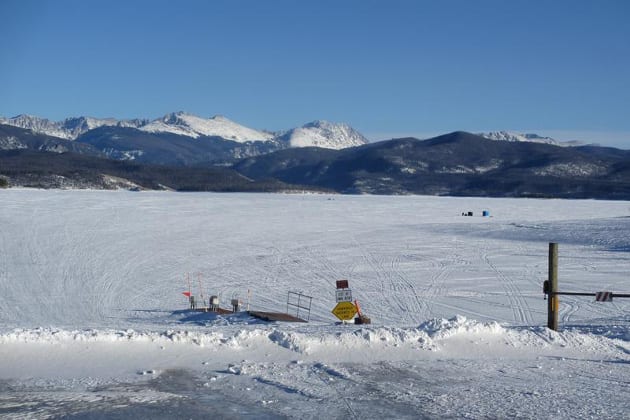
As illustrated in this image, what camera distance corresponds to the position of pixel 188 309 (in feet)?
57.8

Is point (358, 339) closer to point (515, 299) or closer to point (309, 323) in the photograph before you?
point (309, 323)

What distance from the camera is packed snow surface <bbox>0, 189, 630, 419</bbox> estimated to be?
7000mm

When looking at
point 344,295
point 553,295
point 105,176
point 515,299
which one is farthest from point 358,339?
point 105,176

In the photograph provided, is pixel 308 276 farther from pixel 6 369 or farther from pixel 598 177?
pixel 598 177

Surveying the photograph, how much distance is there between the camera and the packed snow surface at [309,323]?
7000 mm

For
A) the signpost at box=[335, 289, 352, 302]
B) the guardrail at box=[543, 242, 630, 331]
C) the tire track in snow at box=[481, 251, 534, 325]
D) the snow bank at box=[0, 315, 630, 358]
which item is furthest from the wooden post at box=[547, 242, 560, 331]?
the tire track in snow at box=[481, 251, 534, 325]

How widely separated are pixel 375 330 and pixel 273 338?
4.13ft

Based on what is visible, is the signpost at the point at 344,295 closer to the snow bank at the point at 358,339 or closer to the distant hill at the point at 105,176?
the snow bank at the point at 358,339

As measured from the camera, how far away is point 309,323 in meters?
13.6

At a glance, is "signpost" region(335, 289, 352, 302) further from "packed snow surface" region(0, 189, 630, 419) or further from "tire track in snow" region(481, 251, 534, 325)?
"tire track in snow" region(481, 251, 534, 325)

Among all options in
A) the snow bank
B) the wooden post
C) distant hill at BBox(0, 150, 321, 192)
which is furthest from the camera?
distant hill at BBox(0, 150, 321, 192)

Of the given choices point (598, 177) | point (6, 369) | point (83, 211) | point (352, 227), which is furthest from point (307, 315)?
point (598, 177)

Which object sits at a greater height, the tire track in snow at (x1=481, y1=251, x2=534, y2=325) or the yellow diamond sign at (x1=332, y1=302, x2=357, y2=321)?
the yellow diamond sign at (x1=332, y1=302, x2=357, y2=321)

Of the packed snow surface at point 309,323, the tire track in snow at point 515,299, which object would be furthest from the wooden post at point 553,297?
the tire track in snow at point 515,299
